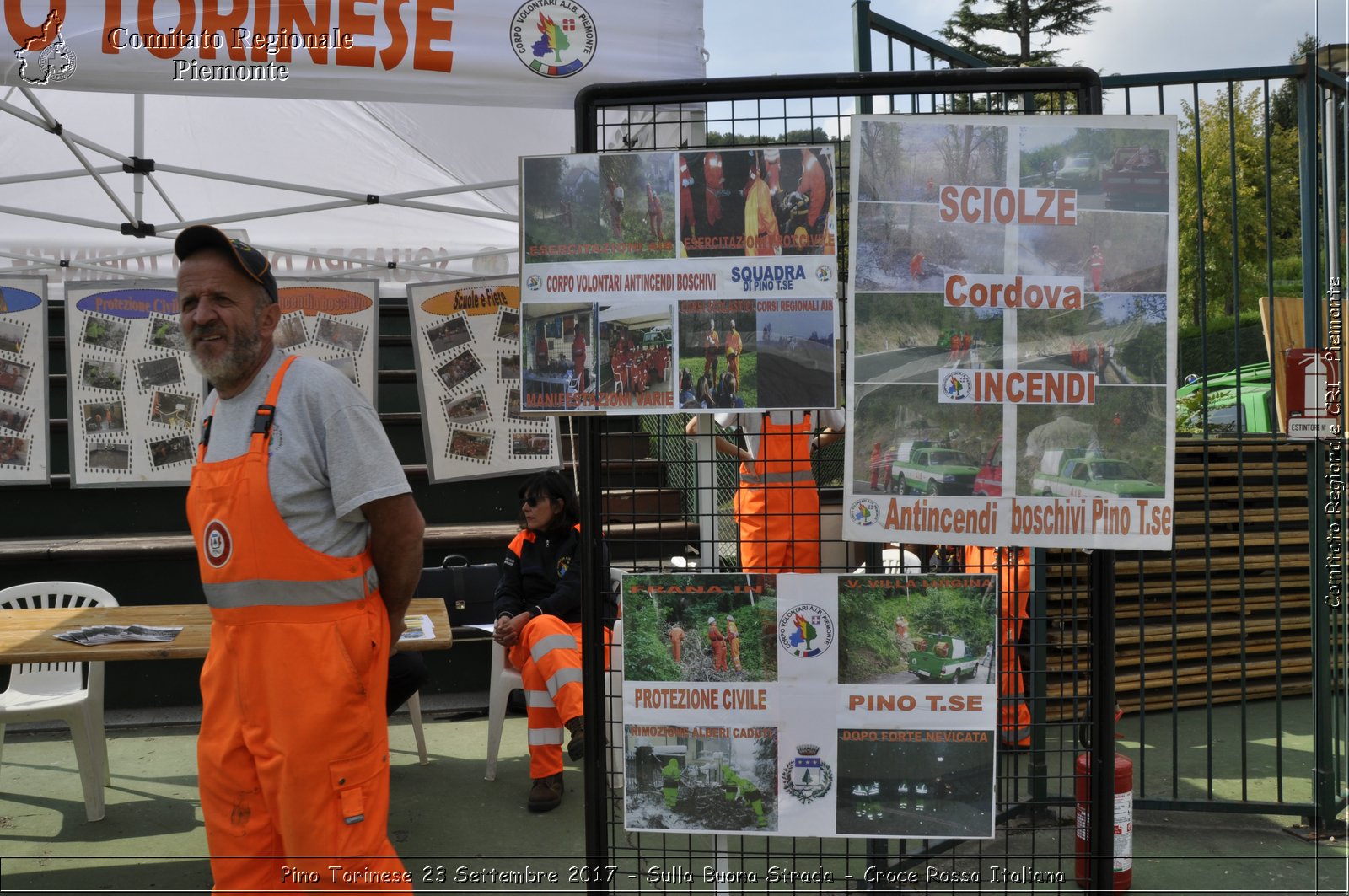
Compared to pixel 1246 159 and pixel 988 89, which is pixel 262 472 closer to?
pixel 988 89

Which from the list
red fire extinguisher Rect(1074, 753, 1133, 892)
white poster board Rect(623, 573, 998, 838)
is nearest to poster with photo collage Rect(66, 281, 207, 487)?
white poster board Rect(623, 573, 998, 838)

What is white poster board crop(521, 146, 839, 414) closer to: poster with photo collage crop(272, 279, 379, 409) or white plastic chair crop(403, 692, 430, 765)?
white plastic chair crop(403, 692, 430, 765)

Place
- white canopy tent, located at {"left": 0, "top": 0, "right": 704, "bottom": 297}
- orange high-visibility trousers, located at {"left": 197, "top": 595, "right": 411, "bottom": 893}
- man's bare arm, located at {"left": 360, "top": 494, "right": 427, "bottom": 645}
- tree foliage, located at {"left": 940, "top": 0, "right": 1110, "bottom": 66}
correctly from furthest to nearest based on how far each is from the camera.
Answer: tree foliage, located at {"left": 940, "top": 0, "right": 1110, "bottom": 66}
white canopy tent, located at {"left": 0, "top": 0, "right": 704, "bottom": 297}
man's bare arm, located at {"left": 360, "top": 494, "right": 427, "bottom": 645}
orange high-visibility trousers, located at {"left": 197, "top": 595, "right": 411, "bottom": 893}

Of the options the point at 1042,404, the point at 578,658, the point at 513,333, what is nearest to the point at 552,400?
the point at 1042,404

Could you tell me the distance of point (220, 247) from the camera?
100 inches

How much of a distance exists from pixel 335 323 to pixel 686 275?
395 cm

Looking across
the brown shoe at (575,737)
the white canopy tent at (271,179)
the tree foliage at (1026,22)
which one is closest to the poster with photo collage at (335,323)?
the white canopy tent at (271,179)

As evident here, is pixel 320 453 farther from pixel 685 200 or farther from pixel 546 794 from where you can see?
pixel 546 794

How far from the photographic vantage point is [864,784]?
2.23 meters

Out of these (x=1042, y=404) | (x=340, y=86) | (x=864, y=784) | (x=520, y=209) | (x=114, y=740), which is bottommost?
(x=114, y=740)

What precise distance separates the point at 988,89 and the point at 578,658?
2.89 metres

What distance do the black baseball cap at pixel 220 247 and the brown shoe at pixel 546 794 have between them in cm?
253

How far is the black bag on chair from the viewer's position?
5508 mm

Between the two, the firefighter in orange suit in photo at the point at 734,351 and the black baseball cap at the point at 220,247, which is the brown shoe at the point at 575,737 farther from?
the firefighter in orange suit in photo at the point at 734,351
